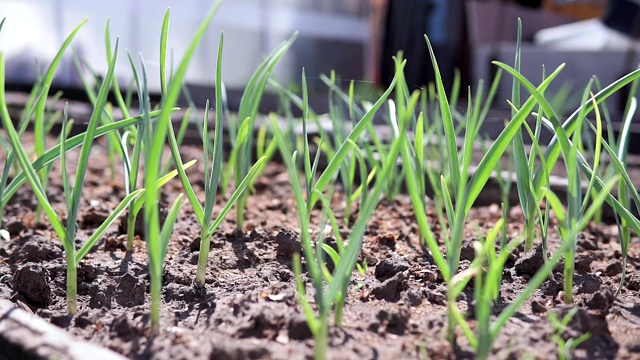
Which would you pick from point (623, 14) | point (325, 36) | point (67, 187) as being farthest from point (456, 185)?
point (325, 36)

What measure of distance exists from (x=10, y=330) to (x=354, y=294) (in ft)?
1.43

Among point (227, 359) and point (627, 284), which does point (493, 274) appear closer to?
point (227, 359)

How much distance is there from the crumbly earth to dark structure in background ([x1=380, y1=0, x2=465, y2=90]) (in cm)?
425

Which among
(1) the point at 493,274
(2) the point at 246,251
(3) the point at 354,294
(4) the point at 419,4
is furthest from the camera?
(4) the point at 419,4

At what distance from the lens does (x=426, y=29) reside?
5832mm

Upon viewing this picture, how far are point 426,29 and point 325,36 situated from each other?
161cm

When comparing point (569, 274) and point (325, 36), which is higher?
point (569, 274)

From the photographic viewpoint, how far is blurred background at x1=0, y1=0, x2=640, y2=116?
459 cm

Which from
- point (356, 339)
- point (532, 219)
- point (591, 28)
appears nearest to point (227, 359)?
point (356, 339)

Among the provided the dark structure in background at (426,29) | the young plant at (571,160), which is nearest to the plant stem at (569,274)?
the young plant at (571,160)

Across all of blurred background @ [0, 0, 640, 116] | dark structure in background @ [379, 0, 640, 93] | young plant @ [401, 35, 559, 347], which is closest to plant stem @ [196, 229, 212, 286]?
young plant @ [401, 35, 559, 347]

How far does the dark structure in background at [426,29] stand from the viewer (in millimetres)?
5668

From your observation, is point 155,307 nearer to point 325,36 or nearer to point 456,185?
point 456,185

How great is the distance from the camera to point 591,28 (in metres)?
5.19
